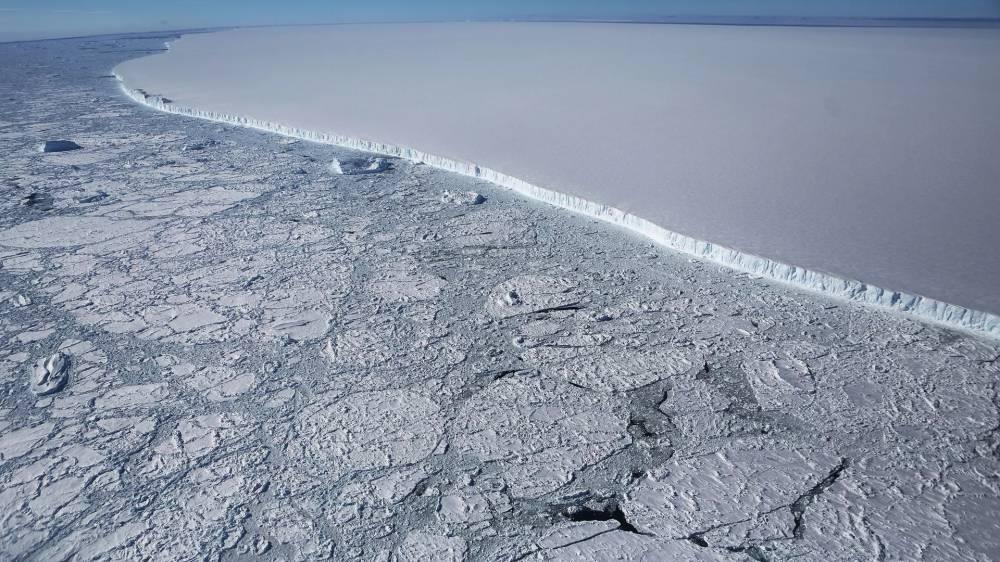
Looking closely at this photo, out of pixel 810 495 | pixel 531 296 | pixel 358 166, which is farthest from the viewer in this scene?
pixel 358 166

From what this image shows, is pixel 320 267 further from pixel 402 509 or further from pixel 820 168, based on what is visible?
pixel 820 168

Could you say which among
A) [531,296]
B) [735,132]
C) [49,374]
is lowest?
[49,374]

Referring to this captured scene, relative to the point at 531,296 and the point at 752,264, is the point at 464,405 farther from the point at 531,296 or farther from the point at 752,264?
the point at 752,264

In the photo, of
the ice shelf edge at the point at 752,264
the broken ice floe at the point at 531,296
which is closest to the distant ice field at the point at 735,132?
the ice shelf edge at the point at 752,264

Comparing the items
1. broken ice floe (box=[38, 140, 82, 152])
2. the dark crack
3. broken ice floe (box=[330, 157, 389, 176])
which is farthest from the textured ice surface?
broken ice floe (box=[38, 140, 82, 152])

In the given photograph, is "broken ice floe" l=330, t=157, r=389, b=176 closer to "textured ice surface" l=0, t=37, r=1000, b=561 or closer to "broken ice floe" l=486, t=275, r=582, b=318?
"textured ice surface" l=0, t=37, r=1000, b=561

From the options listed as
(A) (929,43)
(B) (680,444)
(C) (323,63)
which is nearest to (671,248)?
(B) (680,444)

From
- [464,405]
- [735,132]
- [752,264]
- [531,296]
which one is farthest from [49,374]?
[735,132]
